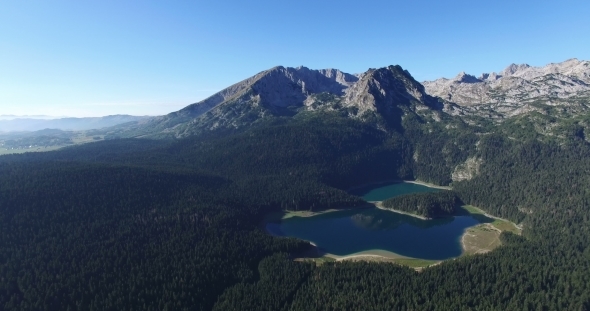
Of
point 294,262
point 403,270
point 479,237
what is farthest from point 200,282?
point 479,237

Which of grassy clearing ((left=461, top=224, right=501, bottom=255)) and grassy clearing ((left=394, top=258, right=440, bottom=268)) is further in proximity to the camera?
grassy clearing ((left=461, top=224, right=501, bottom=255))

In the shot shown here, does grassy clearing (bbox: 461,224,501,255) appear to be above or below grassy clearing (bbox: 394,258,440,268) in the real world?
below

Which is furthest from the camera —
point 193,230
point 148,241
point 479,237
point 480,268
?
point 479,237

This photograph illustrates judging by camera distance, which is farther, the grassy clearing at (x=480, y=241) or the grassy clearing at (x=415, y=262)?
the grassy clearing at (x=480, y=241)

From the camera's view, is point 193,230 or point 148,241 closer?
point 148,241

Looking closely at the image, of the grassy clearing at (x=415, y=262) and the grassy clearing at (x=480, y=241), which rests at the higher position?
the grassy clearing at (x=415, y=262)

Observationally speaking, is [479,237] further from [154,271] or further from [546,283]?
[154,271]

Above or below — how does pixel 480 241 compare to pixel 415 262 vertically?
below

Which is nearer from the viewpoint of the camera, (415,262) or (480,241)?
(415,262)

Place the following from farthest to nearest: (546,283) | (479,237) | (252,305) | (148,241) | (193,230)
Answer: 1. (479,237)
2. (193,230)
3. (148,241)
4. (546,283)
5. (252,305)

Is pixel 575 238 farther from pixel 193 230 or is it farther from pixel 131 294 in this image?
pixel 131 294

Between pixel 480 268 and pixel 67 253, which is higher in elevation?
pixel 67 253
